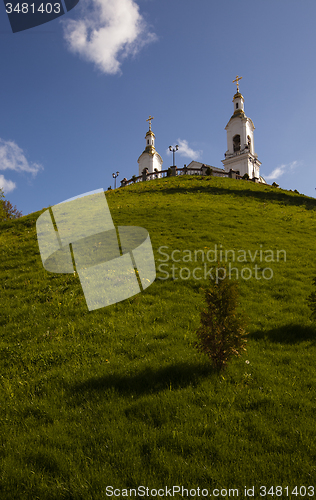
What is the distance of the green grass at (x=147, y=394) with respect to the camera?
3764 mm

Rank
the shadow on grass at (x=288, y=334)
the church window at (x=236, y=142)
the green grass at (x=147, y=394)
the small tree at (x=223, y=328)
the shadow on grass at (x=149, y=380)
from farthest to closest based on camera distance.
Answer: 1. the church window at (x=236, y=142)
2. the shadow on grass at (x=288, y=334)
3. the small tree at (x=223, y=328)
4. the shadow on grass at (x=149, y=380)
5. the green grass at (x=147, y=394)

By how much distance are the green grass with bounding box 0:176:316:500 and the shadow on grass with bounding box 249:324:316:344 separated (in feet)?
0.13

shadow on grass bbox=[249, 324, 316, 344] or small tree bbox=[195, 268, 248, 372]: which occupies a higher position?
small tree bbox=[195, 268, 248, 372]

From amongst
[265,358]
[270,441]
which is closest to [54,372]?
[270,441]

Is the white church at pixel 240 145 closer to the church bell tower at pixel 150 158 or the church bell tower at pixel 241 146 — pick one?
the church bell tower at pixel 241 146

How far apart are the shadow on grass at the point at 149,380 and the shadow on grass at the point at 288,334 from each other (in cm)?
238

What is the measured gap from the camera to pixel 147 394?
5.36 meters

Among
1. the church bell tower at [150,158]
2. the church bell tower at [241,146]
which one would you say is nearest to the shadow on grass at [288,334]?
the church bell tower at [241,146]

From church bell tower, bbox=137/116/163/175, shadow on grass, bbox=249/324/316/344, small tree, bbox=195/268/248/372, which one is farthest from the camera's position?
church bell tower, bbox=137/116/163/175

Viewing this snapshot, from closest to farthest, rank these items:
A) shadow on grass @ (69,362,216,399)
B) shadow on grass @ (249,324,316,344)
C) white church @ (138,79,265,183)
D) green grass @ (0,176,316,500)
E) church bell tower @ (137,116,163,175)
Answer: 1. green grass @ (0,176,316,500)
2. shadow on grass @ (69,362,216,399)
3. shadow on grass @ (249,324,316,344)
4. white church @ (138,79,265,183)
5. church bell tower @ (137,116,163,175)

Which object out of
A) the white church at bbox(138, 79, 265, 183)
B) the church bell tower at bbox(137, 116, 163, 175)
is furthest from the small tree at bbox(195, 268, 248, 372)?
the church bell tower at bbox(137, 116, 163, 175)

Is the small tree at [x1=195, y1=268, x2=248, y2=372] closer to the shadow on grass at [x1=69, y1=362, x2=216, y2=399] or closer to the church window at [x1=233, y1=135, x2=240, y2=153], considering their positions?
the shadow on grass at [x1=69, y1=362, x2=216, y2=399]

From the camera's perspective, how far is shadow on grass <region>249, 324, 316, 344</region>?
7602 millimetres

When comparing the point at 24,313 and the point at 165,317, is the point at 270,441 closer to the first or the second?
the point at 165,317
